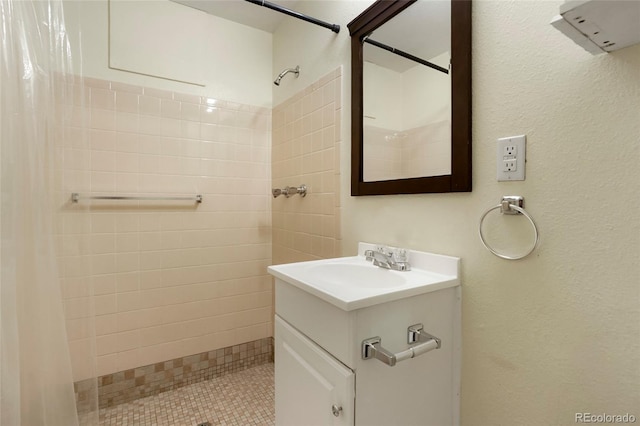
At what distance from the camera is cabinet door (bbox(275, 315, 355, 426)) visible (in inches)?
32.4

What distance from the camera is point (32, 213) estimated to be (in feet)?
3.13

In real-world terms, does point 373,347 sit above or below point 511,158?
below

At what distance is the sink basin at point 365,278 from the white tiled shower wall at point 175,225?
3.23 ft

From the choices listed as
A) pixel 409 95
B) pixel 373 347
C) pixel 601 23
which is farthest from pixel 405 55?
pixel 373 347

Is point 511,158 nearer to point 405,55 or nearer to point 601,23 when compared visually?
point 601,23

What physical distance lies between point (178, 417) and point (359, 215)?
1.41m

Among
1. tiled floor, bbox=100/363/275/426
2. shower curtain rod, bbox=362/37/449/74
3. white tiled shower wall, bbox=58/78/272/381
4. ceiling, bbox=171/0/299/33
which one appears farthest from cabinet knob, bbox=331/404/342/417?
ceiling, bbox=171/0/299/33

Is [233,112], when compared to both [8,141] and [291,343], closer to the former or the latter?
[8,141]

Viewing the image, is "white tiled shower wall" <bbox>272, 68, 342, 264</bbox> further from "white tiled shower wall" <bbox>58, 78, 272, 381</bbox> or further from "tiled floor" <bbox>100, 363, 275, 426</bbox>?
"tiled floor" <bbox>100, 363, 275, 426</bbox>

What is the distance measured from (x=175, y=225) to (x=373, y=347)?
1.48 metres

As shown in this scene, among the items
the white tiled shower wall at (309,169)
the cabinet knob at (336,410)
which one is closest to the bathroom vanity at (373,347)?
the cabinet knob at (336,410)

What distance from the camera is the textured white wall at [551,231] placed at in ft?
2.20

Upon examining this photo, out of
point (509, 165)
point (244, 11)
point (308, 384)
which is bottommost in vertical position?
point (308, 384)

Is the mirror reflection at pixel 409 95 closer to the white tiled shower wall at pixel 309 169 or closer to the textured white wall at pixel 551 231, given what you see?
the textured white wall at pixel 551 231
